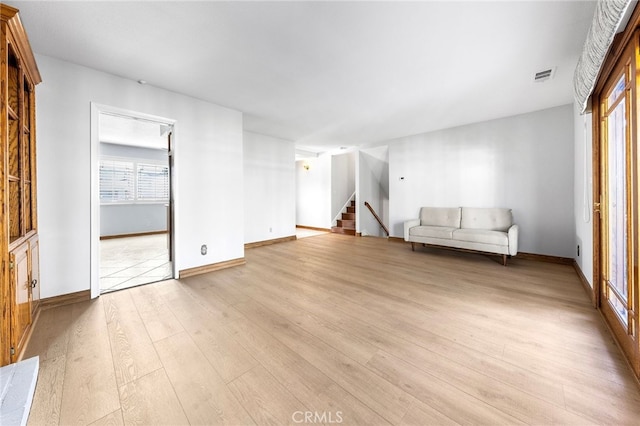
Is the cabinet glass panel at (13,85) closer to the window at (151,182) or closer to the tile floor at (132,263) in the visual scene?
the tile floor at (132,263)

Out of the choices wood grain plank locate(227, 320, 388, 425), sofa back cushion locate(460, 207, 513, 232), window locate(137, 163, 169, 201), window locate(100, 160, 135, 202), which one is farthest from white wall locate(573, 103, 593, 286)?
window locate(100, 160, 135, 202)

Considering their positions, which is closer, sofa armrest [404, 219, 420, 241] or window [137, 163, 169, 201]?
sofa armrest [404, 219, 420, 241]

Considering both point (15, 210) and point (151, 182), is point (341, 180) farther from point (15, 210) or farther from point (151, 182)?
point (15, 210)

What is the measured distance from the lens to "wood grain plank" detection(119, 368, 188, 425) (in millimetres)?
1112

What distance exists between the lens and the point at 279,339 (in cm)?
175

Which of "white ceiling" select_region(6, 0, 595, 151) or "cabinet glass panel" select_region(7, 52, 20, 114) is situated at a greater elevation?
"white ceiling" select_region(6, 0, 595, 151)

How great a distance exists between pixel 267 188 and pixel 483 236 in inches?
164

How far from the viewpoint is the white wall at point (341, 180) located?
7477 mm

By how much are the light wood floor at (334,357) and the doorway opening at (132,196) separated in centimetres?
186

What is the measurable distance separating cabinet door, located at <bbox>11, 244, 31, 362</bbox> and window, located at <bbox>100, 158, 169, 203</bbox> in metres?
4.65

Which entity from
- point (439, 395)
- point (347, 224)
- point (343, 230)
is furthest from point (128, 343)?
point (347, 224)

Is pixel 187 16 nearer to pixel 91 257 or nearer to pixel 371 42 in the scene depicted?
pixel 371 42

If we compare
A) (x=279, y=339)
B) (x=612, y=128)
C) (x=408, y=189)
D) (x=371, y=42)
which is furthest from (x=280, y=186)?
(x=612, y=128)

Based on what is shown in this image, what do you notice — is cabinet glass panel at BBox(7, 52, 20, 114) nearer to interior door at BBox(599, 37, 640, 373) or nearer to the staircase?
interior door at BBox(599, 37, 640, 373)
